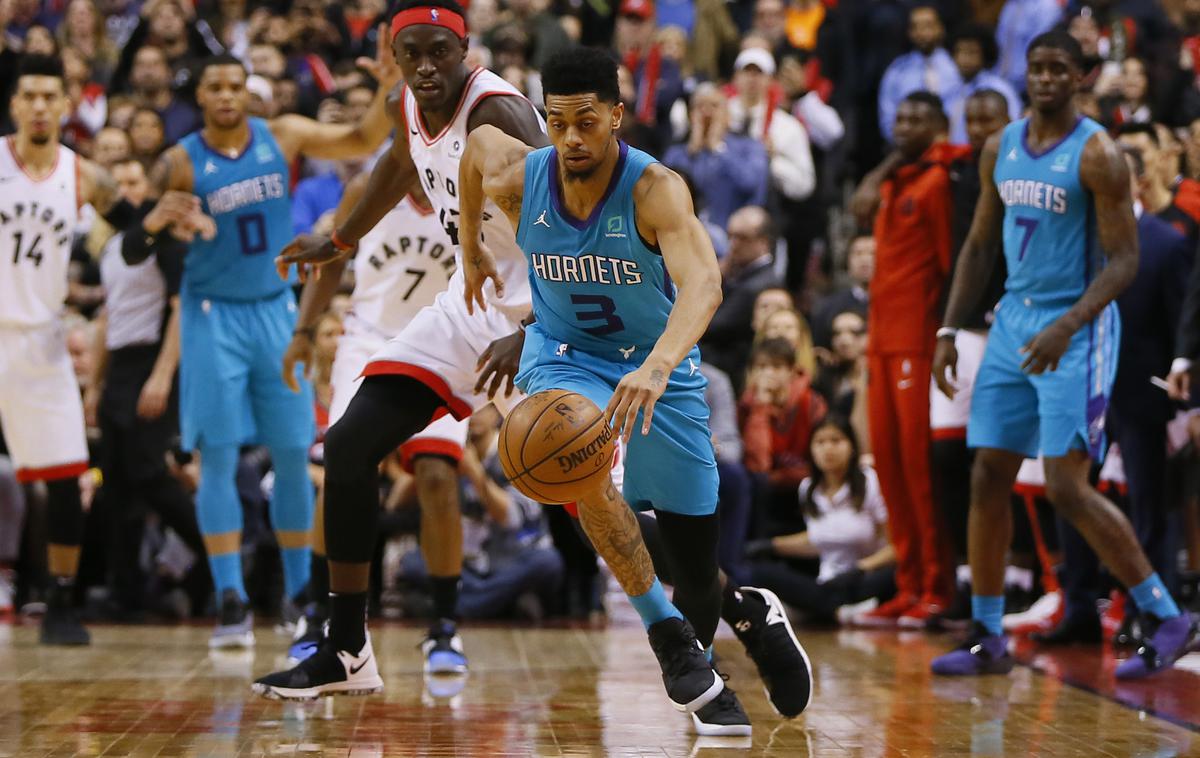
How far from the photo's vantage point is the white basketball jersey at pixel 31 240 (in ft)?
25.9

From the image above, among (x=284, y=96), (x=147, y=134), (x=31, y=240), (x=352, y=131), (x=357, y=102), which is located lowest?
(x=31, y=240)

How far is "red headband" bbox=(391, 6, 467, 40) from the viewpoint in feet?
18.3

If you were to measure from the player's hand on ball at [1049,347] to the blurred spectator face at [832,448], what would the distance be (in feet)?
10.2

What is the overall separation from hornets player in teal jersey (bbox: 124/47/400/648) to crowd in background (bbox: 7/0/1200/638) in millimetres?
931

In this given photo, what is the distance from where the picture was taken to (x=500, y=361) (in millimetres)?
5176

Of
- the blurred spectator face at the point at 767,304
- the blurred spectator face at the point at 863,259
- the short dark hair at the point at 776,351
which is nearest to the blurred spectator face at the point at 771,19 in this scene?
the blurred spectator face at the point at 863,259

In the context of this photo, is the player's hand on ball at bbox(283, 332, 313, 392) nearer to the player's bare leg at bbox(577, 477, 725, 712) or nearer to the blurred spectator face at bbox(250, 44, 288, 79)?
the player's bare leg at bbox(577, 477, 725, 712)

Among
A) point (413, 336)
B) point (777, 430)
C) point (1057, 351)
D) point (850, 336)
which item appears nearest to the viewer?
point (413, 336)

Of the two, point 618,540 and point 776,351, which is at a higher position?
point 776,351

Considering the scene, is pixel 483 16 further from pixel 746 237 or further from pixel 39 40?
pixel 746 237

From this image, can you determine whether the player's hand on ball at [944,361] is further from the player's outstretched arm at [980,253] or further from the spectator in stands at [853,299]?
the spectator in stands at [853,299]

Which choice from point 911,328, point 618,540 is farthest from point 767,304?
point 618,540

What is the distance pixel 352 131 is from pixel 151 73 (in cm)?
592

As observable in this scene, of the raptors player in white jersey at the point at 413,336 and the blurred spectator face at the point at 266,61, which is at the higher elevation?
the blurred spectator face at the point at 266,61
